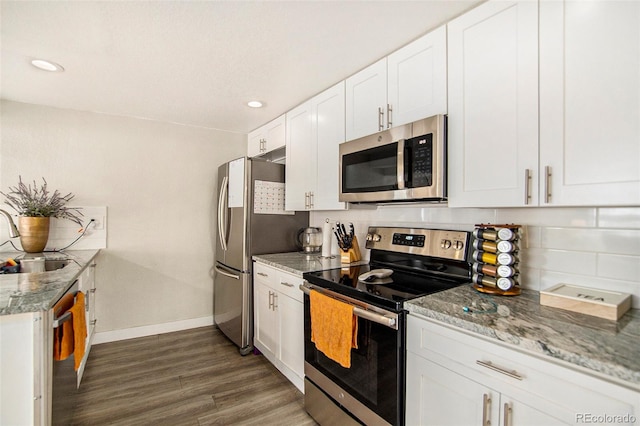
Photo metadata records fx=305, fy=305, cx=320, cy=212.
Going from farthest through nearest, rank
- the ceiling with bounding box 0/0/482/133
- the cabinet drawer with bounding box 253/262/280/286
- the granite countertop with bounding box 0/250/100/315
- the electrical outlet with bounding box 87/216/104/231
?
the electrical outlet with bounding box 87/216/104/231 < the cabinet drawer with bounding box 253/262/280/286 < the ceiling with bounding box 0/0/482/133 < the granite countertop with bounding box 0/250/100/315

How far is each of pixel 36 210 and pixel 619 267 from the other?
3.89 m

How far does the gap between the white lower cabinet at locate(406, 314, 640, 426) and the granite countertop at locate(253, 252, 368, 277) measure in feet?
3.08

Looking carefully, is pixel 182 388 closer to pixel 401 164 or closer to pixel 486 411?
pixel 486 411

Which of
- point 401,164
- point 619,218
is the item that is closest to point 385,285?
point 401,164

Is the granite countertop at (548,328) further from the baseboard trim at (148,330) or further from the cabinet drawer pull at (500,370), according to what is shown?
the baseboard trim at (148,330)

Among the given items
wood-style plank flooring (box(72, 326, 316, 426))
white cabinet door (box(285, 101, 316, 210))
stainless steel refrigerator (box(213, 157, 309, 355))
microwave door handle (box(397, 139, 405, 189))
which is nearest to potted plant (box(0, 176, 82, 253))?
wood-style plank flooring (box(72, 326, 316, 426))

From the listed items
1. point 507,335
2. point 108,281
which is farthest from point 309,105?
point 108,281

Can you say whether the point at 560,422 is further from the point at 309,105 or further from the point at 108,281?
the point at 108,281

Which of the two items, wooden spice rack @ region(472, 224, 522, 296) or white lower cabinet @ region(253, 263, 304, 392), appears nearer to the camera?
wooden spice rack @ region(472, 224, 522, 296)

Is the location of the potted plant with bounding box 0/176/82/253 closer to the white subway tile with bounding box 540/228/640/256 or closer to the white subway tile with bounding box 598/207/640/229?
the white subway tile with bounding box 540/228/640/256

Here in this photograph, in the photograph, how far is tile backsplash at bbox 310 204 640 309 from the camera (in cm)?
123

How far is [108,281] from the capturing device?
3.06 metres

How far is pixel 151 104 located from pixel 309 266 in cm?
211

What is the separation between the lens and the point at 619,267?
125 centimetres
